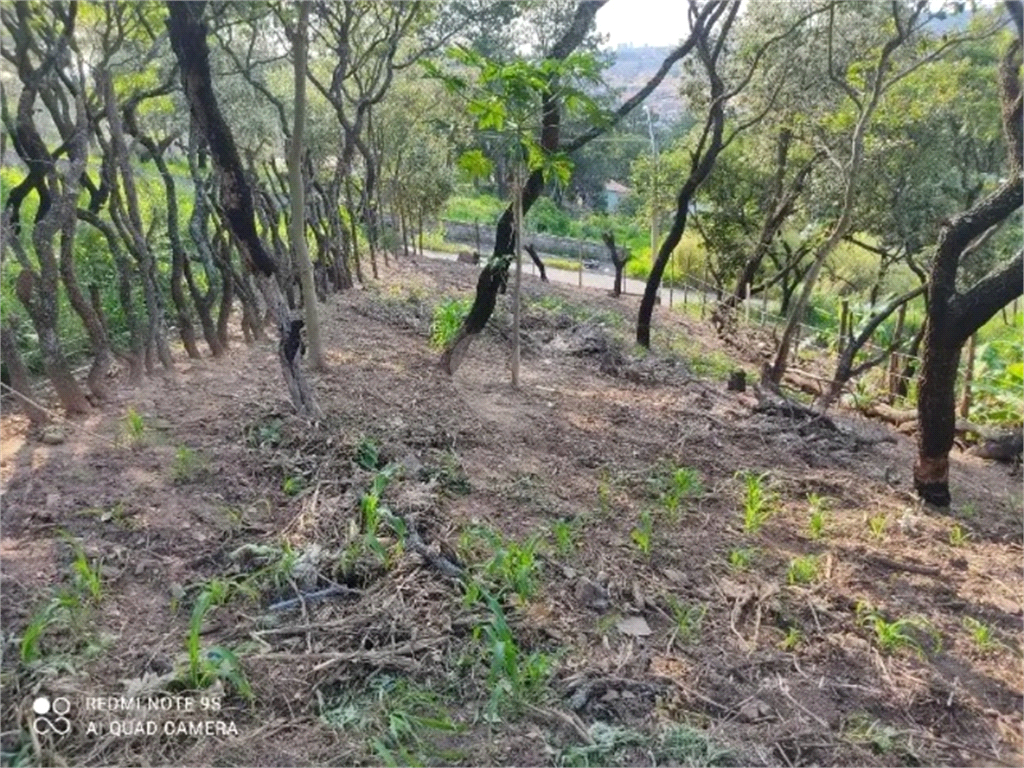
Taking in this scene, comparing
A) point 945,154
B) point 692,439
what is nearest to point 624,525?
point 692,439

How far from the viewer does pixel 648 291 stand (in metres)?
9.91

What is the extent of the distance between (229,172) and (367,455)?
1663 millimetres

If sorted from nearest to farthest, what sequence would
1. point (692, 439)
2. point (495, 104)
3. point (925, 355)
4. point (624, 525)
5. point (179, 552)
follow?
point (179, 552), point (624, 525), point (925, 355), point (495, 104), point (692, 439)

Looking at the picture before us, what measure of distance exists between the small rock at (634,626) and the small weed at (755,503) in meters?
1.29

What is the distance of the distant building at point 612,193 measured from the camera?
39.2 m

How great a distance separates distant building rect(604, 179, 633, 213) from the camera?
129 ft

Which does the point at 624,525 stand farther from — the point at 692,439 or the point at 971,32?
the point at 971,32

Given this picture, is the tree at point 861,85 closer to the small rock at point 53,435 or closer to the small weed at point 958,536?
the small weed at point 958,536

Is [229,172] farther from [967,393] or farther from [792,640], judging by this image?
[967,393]

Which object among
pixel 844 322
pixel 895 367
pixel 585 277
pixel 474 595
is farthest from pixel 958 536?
pixel 585 277

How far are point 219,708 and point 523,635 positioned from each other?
106 cm

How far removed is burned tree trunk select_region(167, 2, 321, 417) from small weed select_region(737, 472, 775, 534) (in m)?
2.52

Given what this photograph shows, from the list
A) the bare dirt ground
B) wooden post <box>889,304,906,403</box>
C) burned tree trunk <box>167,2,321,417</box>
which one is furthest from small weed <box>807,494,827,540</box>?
wooden post <box>889,304,906,403</box>

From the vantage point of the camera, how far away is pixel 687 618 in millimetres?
3090
